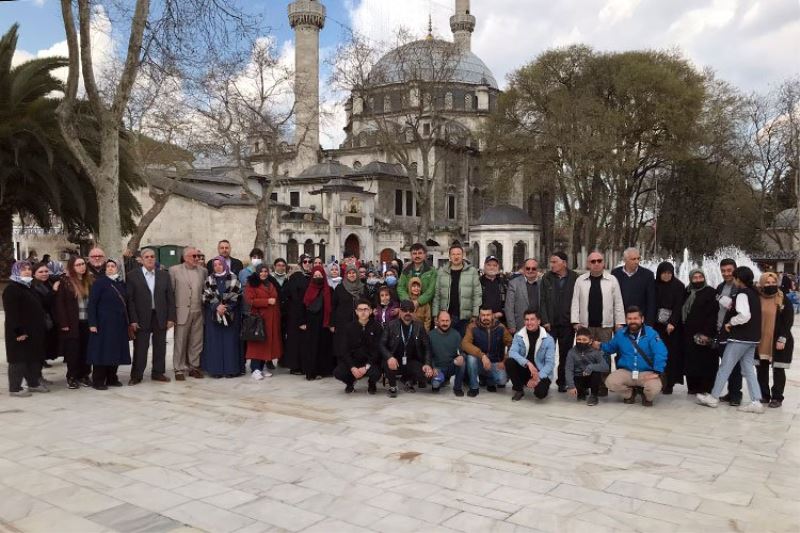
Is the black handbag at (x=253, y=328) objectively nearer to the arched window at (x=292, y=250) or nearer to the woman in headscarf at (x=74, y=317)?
the woman in headscarf at (x=74, y=317)

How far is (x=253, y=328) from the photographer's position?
9.27m

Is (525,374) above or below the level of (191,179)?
below

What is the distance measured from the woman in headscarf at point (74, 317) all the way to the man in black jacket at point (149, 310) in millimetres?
578

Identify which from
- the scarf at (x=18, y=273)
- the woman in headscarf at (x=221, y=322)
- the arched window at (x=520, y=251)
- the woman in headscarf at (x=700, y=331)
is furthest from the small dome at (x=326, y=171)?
the woman in headscarf at (x=700, y=331)

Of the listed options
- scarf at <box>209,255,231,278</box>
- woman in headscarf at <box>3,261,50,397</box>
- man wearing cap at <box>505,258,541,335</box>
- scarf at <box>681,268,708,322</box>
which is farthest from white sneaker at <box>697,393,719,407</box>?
woman in headscarf at <box>3,261,50,397</box>

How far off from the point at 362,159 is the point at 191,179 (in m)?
13.5

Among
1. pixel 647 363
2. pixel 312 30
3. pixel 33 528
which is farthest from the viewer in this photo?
pixel 312 30

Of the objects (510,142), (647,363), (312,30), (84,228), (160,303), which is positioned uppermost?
(312,30)

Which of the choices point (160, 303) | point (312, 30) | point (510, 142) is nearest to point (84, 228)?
point (160, 303)

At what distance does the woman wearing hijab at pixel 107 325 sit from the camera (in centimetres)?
848

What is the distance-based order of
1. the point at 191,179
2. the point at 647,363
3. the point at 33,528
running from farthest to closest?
1. the point at 191,179
2. the point at 647,363
3. the point at 33,528

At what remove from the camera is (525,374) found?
8.08 metres

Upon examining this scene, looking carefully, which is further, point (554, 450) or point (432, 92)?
point (432, 92)

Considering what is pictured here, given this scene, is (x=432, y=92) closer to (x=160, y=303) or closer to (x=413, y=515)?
(x=160, y=303)
